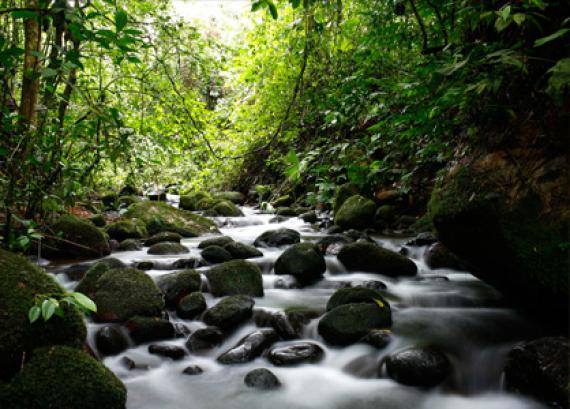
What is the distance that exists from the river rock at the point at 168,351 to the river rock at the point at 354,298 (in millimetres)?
1610

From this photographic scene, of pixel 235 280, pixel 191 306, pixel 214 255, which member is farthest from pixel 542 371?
pixel 214 255

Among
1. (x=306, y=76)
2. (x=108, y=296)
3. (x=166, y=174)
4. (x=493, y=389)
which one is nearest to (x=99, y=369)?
(x=108, y=296)

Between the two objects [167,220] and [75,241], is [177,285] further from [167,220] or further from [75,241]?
[167,220]

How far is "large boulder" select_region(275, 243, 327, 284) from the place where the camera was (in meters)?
5.83

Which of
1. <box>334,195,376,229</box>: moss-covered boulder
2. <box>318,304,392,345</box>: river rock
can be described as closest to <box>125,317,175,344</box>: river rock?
<box>318,304,392,345</box>: river rock

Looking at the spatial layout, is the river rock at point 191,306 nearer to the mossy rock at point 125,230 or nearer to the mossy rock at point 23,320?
the mossy rock at point 23,320

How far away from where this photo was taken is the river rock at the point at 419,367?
3246 millimetres

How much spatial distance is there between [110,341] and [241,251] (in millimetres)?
3378

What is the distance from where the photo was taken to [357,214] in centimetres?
920

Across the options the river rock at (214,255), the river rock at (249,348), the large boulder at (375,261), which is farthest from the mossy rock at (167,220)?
the river rock at (249,348)

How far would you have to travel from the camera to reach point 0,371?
91.2 inches

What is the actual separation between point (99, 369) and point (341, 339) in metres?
2.14

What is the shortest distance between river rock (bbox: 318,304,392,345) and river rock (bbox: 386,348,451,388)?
46cm

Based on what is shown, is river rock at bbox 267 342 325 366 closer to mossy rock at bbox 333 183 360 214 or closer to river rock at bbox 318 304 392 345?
river rock at bbox 318 304 392 345
